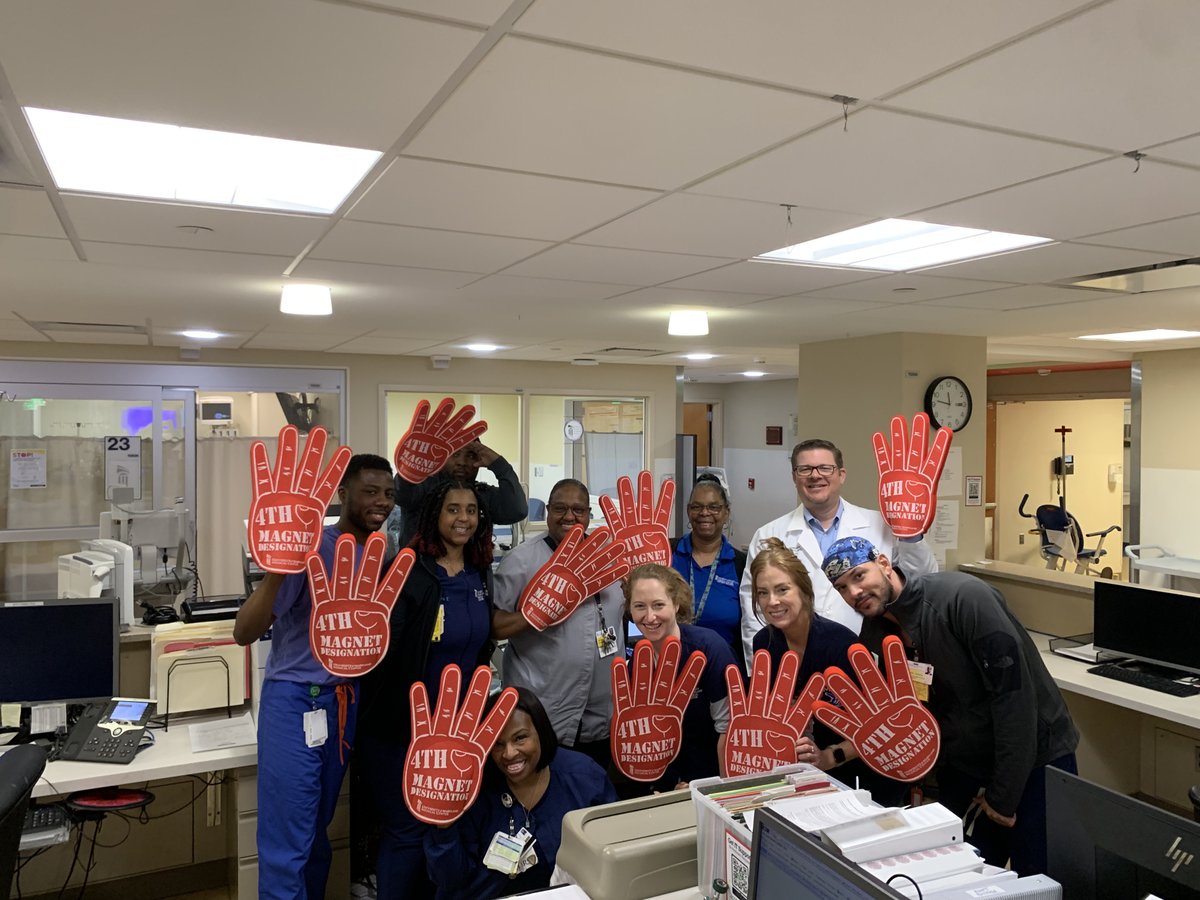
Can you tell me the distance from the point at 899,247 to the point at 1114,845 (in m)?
2.01

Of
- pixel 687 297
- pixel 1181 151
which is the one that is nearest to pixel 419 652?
pixel 687 297

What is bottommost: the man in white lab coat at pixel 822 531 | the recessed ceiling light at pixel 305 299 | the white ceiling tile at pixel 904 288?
the man in white lab coat at pixel 822 531

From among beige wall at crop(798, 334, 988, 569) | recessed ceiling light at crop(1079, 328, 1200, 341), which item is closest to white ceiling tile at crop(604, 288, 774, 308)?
beige wall at crop(798, 334, 988, 569)

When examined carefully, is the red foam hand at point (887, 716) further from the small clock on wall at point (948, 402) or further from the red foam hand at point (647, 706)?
the small clock on wall at point (948, 402)

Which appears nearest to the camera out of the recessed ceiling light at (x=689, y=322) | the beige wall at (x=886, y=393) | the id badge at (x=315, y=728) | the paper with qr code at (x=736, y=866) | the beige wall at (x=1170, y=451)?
the paper with qr code at (x=736, y=866)

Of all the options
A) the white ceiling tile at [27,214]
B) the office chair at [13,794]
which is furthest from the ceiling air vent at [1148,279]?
the office chair at [13,794]

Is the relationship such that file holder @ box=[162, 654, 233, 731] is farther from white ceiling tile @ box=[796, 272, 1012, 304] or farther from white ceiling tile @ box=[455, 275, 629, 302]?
white ceiling tile @ box=[796, 272, 1012, 304]

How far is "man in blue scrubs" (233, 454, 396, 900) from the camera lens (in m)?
2.37

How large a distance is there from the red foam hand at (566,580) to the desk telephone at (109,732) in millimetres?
1271

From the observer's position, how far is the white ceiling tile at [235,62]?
1.16 meters

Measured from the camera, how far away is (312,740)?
2.37 metres

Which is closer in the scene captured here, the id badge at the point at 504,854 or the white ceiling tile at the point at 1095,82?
the white ceiling tile at the point at 1095,82

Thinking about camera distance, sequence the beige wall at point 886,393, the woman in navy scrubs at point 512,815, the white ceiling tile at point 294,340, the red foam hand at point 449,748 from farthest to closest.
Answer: the white ceiling tile at point 294,340 → the beige wall at point 886,393 → the woman in navy scrubs at point 512,815 → the red foam hand at point 449,748

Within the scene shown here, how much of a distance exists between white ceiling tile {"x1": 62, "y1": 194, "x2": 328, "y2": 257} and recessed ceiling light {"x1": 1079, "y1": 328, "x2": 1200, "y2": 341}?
461 centimetres
